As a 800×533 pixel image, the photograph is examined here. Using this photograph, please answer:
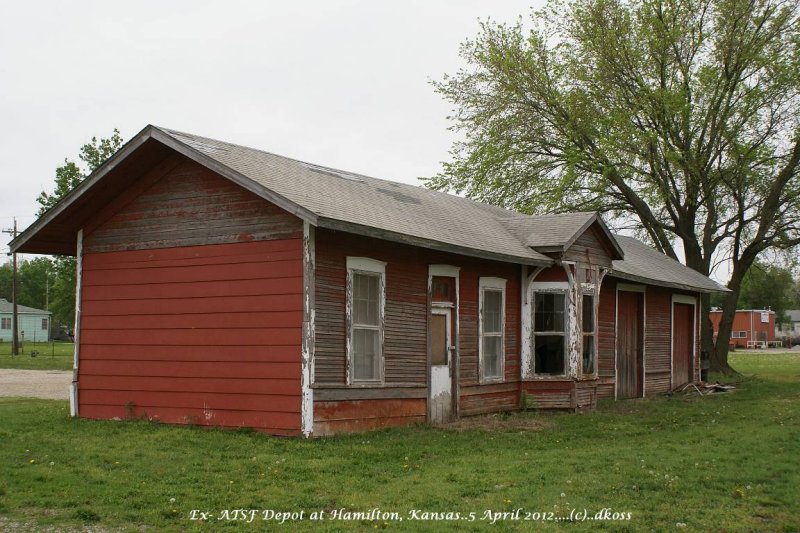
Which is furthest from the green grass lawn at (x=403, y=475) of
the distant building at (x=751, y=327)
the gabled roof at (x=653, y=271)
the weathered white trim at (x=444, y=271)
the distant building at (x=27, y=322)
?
the distant building at (x=27, y=322)

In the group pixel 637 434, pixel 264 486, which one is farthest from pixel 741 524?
pixel 637 434

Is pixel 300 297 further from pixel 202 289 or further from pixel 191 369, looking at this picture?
pixel 191 369

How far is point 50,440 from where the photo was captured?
482 inches

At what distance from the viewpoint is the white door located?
15.6 metres

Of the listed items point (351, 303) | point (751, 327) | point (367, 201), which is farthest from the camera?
point (751, 327)

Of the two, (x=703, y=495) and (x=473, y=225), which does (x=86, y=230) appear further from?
(x=703, y=495)

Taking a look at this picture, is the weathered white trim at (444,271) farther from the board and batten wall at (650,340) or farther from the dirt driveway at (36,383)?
the dirt driveway at (36,383)

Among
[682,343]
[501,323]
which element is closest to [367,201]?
[501,323]

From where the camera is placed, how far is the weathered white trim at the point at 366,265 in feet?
45.3

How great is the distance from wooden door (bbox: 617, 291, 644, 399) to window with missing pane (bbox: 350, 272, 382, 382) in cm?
966

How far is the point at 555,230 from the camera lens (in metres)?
18.4

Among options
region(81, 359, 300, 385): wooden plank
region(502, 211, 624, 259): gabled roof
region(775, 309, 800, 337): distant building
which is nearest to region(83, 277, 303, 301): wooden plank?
region(81, 359, 300, 385): wooden plank

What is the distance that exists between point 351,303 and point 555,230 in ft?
20.4

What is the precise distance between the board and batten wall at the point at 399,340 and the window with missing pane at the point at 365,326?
0.66ft
